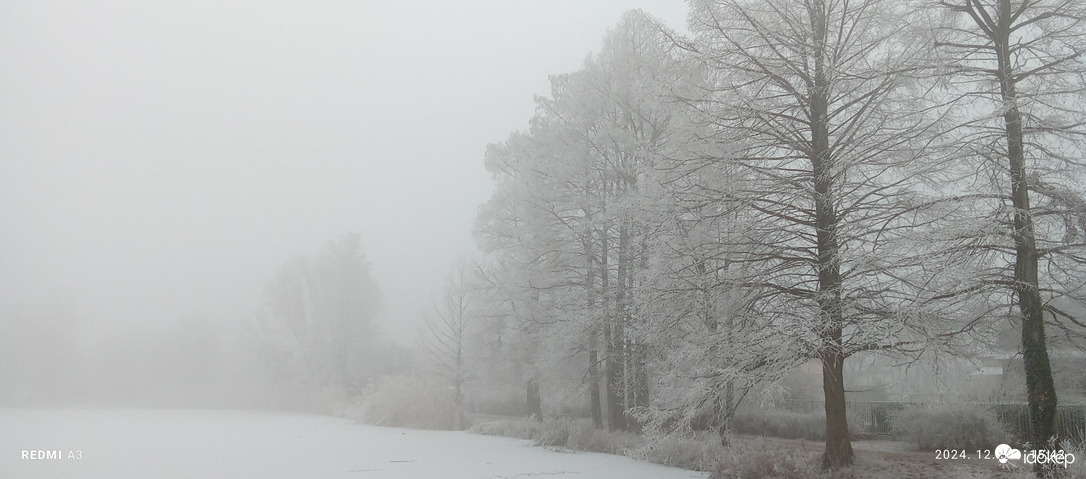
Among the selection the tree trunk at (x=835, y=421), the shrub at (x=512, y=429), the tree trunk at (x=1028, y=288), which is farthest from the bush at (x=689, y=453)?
the shrub at (x=512, y=429)

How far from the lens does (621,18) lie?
1661 centimetres

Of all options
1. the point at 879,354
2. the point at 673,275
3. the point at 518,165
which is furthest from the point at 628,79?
the point at 879,354

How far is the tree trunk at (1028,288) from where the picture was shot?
712 cm

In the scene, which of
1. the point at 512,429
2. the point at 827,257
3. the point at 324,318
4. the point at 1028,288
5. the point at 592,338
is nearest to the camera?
the point at 1028,288

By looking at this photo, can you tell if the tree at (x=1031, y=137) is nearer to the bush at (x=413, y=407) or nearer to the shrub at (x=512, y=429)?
the shrub at (x=512, y=429)

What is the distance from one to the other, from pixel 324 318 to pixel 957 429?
1395 inches

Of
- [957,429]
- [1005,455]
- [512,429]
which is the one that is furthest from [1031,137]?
[512,429]

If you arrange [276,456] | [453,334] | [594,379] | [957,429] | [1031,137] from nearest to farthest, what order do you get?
1. [1031,137]
2. [957,429]
3. [276,456]
4. [594,379]
5. [453,334]

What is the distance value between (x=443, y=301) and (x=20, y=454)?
24290mm

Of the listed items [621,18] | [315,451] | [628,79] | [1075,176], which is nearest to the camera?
[1075,176]

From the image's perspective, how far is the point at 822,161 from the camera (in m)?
8.62

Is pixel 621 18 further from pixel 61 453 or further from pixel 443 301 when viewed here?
pixel 443 301

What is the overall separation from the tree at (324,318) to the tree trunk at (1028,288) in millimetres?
34798

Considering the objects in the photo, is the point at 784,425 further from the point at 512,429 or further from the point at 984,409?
the point at 512,429
